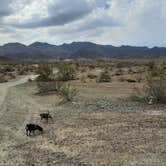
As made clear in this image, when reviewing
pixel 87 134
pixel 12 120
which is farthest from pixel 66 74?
pixel 87 134

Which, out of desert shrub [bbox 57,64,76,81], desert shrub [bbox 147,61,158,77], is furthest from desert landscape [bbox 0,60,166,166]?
desert shrub [bbox 57,64,76,81]

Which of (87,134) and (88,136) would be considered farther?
(87,134)

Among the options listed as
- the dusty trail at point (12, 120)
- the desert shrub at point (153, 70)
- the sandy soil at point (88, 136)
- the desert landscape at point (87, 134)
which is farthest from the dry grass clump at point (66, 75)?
the sandy soil at point (88, 136)

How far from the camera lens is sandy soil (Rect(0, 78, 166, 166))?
13586mm

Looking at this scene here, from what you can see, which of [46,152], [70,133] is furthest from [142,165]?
[70,133]

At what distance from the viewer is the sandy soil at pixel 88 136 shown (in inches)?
535

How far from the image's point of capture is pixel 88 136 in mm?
17031

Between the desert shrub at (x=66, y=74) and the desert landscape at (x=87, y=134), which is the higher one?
the desert landscape at (x=87, y=134)

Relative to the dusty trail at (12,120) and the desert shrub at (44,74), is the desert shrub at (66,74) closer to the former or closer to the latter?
the desert shrub at (44,74)

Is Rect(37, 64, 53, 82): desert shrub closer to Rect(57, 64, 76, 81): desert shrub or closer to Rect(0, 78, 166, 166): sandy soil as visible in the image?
Rect(57, 64, 76, 81): desert shrub

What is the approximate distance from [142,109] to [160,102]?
2.81 meters

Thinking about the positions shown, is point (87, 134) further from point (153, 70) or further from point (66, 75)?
point (66, 75)

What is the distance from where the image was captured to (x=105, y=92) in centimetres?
3484

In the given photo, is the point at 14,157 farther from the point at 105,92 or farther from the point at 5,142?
the point at 105,92
